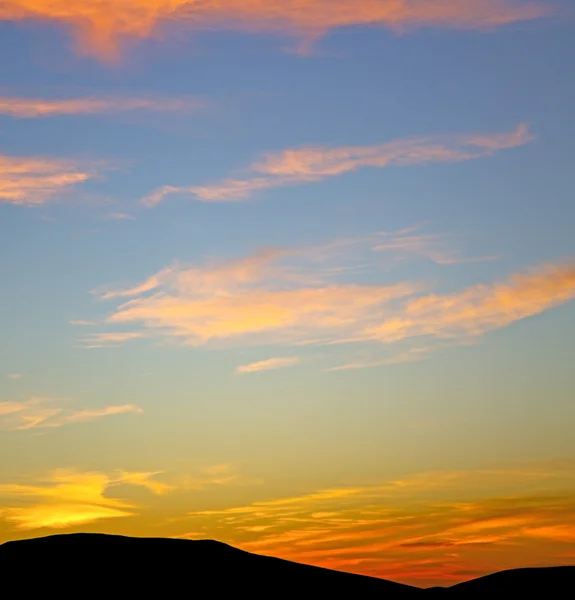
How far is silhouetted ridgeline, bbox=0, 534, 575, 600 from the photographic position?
87750 millimetres

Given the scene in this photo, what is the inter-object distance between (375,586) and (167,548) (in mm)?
23789

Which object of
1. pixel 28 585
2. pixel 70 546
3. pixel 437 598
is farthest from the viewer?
pixel 437 598

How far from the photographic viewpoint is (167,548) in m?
99.9

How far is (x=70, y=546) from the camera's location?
313 feet

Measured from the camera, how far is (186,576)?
9369cm

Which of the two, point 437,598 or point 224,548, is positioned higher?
point 224,548

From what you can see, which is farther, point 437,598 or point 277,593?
point 437,598

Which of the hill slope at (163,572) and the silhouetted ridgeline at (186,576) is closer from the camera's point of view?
the silhouetted ridgeline at (186,576)

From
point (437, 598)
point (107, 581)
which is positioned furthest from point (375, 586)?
point (107, 581)

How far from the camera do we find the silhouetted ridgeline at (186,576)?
87.8 metres

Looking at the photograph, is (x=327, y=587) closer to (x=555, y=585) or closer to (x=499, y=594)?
(x=499, y=594)

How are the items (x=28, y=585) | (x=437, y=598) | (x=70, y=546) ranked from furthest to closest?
(x=437, y=598)
(x=70, y=546)
(x=28, y=585)

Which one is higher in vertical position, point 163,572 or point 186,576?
point 163,572

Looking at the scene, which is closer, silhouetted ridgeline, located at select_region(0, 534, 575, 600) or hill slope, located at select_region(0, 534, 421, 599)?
silhouetted ridgeline, located at select_region(0, 534, 575, 600)
